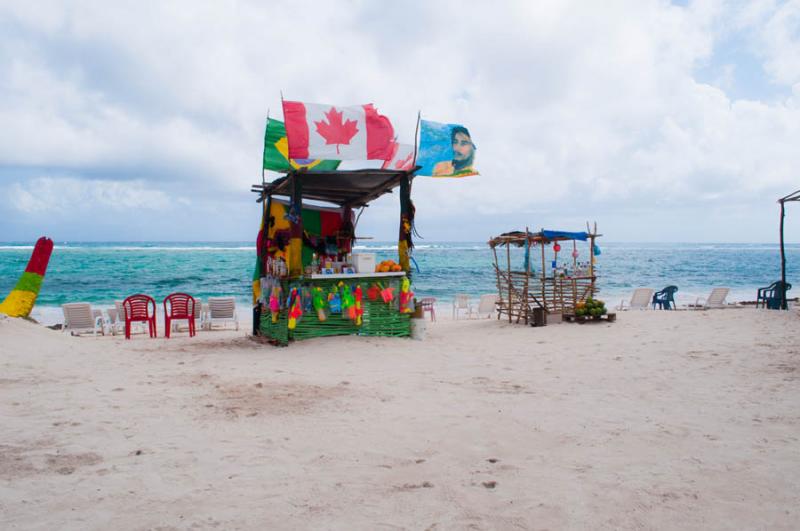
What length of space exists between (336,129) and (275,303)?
3.03 metres

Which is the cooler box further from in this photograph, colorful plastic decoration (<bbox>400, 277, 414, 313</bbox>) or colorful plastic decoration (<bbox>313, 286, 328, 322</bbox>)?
colorful plastic decoration (<bbox>313, 286, 328, 322</bbox>)

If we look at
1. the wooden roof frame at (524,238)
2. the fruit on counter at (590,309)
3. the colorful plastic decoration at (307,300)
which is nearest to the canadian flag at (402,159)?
the colorful plastic decoration at (307,300)

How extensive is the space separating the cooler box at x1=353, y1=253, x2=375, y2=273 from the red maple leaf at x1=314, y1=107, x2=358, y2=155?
183 centimetres

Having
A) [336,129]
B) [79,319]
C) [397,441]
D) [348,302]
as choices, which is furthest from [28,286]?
[397,441]

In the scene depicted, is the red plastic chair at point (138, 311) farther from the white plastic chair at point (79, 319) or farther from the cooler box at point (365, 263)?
the cooler box at point (365, 263)

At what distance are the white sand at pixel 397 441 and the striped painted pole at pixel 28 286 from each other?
234 centimetres

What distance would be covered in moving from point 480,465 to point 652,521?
44.5 inches

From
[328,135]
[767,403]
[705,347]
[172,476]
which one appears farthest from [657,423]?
[328,135]

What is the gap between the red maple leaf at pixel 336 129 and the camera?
8.10m

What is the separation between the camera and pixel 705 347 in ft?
27.0

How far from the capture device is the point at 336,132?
820 centimetres

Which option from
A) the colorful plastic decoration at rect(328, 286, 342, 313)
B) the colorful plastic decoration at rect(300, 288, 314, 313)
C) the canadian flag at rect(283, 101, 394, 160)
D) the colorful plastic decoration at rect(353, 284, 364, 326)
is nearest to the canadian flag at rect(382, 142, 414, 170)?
the canadian flag at rect(283, 101, 394, 160)

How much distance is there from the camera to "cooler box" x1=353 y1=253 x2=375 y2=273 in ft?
29.4

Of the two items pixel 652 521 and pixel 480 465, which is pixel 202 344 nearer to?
pixel 480 465
